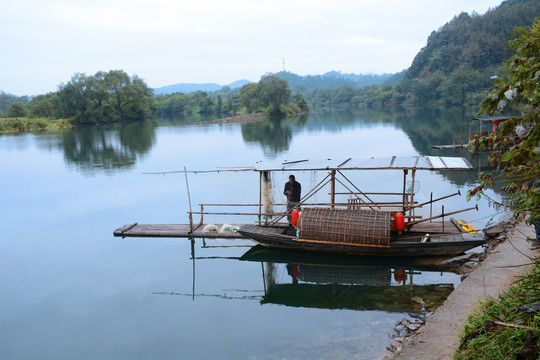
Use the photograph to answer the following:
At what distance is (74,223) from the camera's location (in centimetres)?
1647

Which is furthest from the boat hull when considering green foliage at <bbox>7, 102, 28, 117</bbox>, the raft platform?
green foliage at <bbox>7, 102, 28, 117</bbox>

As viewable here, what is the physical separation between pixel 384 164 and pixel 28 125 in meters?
69.7

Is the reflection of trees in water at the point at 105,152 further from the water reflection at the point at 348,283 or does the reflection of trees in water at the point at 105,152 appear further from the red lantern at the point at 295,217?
the water reflection at the point at 348,283

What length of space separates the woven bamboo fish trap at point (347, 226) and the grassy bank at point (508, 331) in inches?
195

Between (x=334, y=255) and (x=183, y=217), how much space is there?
7212 millimetres

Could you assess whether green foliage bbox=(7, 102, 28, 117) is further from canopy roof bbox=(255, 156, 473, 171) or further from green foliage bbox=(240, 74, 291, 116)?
canopy roof bbox=(255, 156, 473, 171)

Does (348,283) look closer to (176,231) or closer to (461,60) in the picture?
(176,231)

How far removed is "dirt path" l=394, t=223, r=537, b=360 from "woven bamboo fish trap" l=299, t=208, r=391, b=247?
2523mm

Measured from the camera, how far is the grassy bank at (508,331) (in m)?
3.89

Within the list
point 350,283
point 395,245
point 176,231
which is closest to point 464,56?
point 395,245

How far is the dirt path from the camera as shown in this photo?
18.2 ft

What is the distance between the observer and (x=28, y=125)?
65.8 meters

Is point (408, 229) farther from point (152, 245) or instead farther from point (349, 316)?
point (152, 245)

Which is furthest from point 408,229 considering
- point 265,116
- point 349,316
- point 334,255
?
point 265,116
